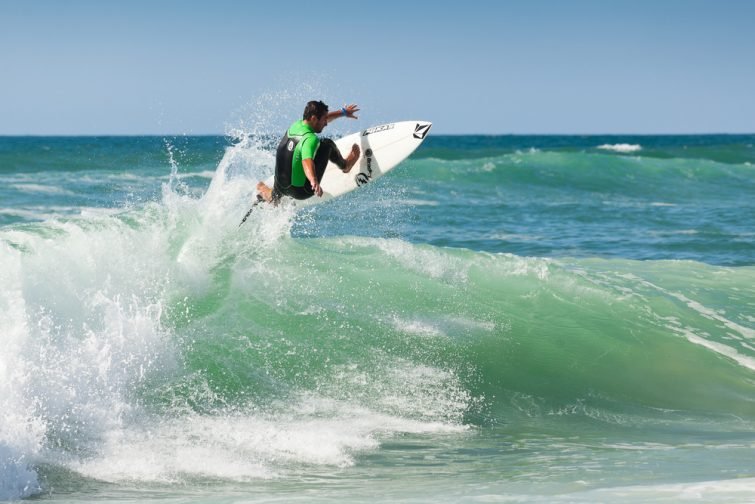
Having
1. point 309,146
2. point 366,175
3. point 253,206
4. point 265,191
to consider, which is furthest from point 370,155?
point 309,146

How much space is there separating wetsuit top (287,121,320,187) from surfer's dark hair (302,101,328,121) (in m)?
0.10

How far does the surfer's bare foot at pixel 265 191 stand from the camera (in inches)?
382

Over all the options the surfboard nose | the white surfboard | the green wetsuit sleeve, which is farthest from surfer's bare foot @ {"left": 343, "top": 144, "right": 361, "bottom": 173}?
the green wetsuit sleeve

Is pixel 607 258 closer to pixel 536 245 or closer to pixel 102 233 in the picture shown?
pixel 536 245

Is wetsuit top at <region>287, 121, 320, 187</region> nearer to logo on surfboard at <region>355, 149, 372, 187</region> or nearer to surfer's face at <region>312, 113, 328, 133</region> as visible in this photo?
surfer's face at <region>312, 113, 328, 133</region>

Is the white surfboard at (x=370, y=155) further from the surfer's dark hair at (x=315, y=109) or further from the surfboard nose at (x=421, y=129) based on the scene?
the surfer's dark hair at (x=315, y=109)

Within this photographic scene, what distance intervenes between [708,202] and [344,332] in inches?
788

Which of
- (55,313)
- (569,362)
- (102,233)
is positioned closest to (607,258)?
(569,362)

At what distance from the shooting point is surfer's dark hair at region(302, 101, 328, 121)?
8992mm

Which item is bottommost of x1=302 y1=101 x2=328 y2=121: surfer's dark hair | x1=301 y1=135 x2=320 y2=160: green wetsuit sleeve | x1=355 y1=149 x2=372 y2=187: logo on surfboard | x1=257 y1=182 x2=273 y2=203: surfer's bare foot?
x1=257 y1=182 x2=273 y2=203: surfer's bare foot

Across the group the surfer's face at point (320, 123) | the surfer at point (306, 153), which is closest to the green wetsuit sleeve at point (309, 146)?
the surfer at point (306, 153)

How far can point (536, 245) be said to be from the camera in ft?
53.8

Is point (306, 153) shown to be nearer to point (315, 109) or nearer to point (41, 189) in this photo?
point (315, 109)

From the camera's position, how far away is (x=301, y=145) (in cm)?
898
